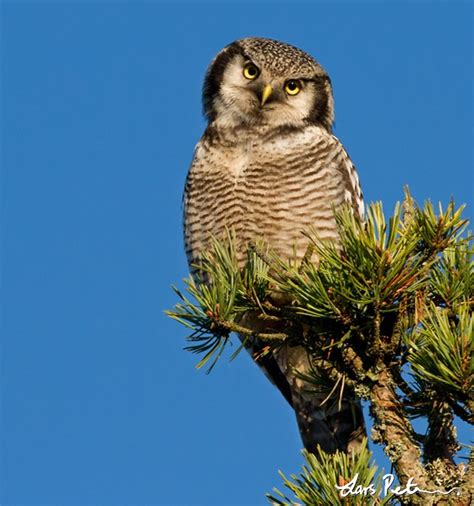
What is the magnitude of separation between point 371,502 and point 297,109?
3.10 metres

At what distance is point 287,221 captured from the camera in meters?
4.41

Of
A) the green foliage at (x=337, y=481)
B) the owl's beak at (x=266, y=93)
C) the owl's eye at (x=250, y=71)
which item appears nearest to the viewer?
the green foliage at (x=337, y=481)

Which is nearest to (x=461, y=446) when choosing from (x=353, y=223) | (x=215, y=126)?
(x=353, y=223)

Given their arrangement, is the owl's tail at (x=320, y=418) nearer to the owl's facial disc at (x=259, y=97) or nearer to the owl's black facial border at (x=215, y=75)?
the owl's facial disc at (x=259, y=97)

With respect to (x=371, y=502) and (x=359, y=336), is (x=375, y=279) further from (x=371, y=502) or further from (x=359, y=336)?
(x=371, y=502)

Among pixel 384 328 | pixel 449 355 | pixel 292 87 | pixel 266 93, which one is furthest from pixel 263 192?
pixel 449 355

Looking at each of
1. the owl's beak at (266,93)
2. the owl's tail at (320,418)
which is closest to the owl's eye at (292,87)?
the owl's beak at (266,93)

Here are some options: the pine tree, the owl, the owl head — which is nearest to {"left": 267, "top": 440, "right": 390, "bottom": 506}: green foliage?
the pine tree

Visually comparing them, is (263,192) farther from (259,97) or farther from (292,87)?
(292,87)

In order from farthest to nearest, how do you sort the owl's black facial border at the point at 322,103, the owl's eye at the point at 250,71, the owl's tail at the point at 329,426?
the owl's black facial border at the point at 322,103, the owl's eye at the point at 250,71, the owl's tail at the point at 329,426

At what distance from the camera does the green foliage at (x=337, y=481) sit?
234 centimetres

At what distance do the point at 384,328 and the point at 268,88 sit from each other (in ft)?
7.96

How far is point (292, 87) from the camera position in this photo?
5.07 meters

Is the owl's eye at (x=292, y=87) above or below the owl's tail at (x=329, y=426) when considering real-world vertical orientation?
above
